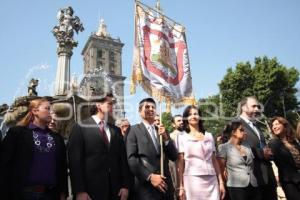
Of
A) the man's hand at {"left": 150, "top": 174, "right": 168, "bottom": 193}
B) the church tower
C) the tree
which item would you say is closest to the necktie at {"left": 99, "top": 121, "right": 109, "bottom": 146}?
the man's hand at {"left": 150, "top": 174, "right": 168, "bottom": 193}

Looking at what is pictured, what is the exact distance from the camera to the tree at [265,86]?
96.9ft

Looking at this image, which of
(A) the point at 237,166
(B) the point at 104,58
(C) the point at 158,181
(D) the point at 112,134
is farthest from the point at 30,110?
(B) the point at 104,58

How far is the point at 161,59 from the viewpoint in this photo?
626cm

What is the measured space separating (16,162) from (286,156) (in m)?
4.27

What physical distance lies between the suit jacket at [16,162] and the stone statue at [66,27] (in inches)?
629

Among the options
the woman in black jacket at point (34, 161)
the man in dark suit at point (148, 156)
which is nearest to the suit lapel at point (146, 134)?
the man in dark suit at point (148, 156)

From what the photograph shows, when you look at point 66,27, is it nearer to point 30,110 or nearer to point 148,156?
point 30,110

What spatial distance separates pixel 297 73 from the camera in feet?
100

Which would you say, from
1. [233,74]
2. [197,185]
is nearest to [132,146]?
[197,185]

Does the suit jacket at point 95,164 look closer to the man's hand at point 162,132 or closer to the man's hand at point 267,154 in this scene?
the man's hand at point 162,132

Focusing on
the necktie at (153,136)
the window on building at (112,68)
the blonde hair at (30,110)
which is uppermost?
the window on building at (112,68)

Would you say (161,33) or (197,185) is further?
(161,33)

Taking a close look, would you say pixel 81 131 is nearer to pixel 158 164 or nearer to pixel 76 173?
pixel 76 173

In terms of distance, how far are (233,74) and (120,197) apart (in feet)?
91.8
